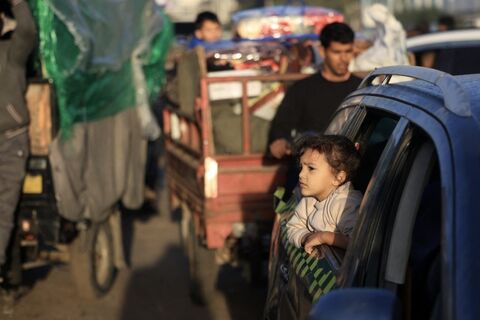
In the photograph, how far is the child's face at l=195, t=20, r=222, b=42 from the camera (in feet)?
35.6

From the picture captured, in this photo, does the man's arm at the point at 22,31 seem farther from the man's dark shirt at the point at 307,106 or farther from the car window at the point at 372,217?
the car window at the point at 372,217

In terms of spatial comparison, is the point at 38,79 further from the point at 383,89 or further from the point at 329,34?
the point at 383,89

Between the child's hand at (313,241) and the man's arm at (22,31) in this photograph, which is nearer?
the child's hand at (313,241)

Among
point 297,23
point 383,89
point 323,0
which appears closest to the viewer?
point 383,89

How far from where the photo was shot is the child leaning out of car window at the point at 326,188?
3.73 m

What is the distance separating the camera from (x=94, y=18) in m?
8.38

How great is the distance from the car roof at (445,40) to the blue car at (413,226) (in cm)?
676

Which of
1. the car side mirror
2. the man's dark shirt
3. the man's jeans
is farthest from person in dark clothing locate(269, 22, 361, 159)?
the car side mirror

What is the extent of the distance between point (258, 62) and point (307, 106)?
1.83 meters

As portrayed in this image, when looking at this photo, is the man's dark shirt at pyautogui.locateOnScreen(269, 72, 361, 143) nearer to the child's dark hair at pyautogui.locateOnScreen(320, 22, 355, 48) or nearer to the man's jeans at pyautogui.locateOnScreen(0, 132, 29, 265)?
the child's dark hair at pyautogui.locateOnScreen(320, 22, 355, 48)

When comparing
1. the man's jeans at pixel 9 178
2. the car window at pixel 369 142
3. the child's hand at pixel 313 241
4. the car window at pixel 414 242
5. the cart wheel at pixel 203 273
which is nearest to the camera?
the car window at pixel 414 242

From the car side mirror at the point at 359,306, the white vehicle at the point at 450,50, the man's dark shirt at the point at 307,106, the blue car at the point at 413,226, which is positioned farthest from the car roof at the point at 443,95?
the white vehicle at the point at 450,50

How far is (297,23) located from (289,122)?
12.5ft

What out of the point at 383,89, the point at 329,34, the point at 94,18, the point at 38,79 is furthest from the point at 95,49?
the point at 383,89
